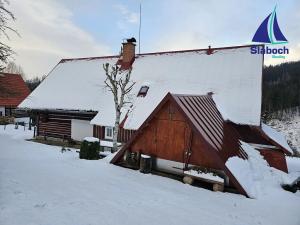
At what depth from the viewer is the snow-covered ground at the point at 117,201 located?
6.35 m

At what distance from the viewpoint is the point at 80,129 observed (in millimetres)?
21234

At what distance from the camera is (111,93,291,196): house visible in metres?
9.92

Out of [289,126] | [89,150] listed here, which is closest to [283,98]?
[289,126]

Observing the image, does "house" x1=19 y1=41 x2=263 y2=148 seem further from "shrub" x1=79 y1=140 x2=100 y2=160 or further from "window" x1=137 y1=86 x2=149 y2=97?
"shrub" x1=79 y1=140 x2=100 y2=160

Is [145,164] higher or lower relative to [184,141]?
lower

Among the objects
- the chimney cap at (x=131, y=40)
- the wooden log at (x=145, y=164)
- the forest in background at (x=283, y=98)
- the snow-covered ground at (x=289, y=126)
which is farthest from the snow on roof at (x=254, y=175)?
the forest in background at (x=283, y=98)

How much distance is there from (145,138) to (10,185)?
534 centimetres

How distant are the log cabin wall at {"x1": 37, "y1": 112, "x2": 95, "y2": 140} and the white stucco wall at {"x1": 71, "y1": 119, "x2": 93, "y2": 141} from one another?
35 centimetres

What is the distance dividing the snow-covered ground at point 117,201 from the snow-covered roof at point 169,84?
20.9 ft

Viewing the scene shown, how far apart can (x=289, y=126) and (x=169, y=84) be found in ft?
190

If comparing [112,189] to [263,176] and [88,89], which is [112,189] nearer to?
[263,176]

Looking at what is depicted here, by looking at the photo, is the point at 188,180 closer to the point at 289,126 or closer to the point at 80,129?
the point at 80,129

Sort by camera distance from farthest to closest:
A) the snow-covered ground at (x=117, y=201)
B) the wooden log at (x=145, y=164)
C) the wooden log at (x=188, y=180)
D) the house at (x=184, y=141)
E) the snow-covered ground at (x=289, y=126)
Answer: the snow-covered ground at (x=289, y=126) < the wooden log at (x=145, y=164) < the wooden log at (x=188, y=180) < the house at (x=184, y=141) < the snow-covered ground at (x=117, y=201)

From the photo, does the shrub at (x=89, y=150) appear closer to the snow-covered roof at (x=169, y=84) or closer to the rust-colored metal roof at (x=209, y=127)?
the snow-covered roof at (x=169, y=84)
